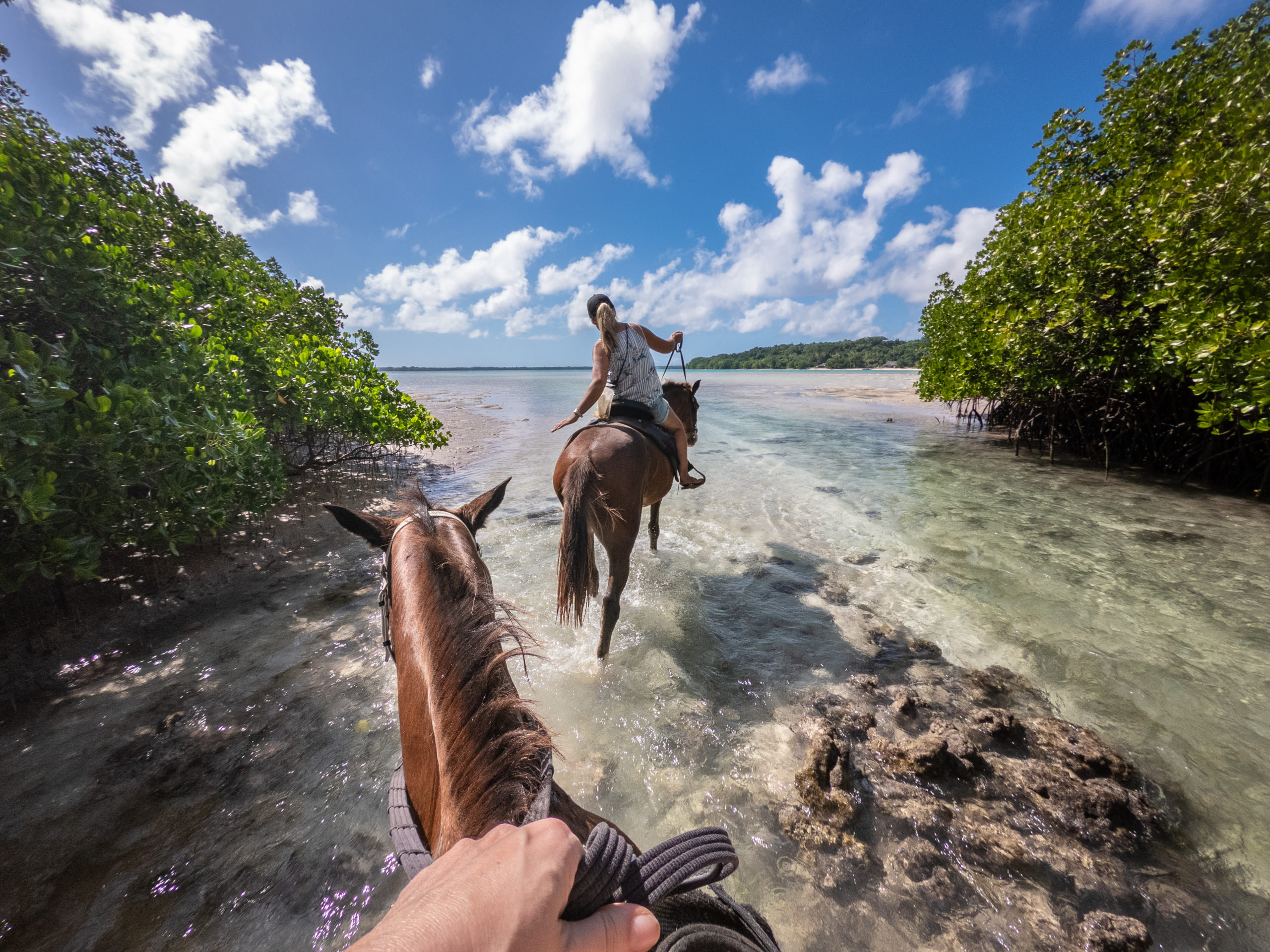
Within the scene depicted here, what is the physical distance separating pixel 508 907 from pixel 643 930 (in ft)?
1.14

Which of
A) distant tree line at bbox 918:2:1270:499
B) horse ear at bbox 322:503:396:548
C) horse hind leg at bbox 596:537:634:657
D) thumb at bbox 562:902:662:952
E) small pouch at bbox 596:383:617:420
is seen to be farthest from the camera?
distant tree line at bbox 918:2:1270:499

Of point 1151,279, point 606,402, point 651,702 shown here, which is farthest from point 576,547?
point 1151,279

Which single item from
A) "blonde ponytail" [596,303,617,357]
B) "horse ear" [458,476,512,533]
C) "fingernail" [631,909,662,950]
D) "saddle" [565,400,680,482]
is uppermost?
"blonde ponytail" [596,303,617,357]

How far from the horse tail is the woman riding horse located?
0.84 m

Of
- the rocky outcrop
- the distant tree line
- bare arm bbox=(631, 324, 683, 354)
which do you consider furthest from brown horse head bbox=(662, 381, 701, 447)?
the distant tree line

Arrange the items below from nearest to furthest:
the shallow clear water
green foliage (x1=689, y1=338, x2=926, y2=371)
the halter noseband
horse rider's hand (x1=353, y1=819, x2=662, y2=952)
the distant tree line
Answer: horse rider's hand (x1=353, y1=819, x2=662, y2=952) → the halter noseband → the shallow clear water → the distant tree line → green foliage (x1=689, y1=338, x2=926, y2=371)

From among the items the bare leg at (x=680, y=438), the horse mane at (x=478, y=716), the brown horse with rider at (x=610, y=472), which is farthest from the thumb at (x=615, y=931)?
the bare leg at (x=680, y=438)

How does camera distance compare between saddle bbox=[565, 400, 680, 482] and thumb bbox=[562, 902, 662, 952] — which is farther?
saddle bbox=[565, 400, 680, 482]

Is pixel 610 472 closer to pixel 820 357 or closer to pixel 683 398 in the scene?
pixel 683 398

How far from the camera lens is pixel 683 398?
6141mm

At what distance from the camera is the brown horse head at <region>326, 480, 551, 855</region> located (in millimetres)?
1067

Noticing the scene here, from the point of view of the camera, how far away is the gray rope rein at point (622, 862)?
84cm

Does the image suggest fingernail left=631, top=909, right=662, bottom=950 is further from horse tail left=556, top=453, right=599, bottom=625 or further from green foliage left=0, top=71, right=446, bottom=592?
green foliage left=0, top=71, right=446, bottom=592

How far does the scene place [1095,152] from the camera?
940 cm
